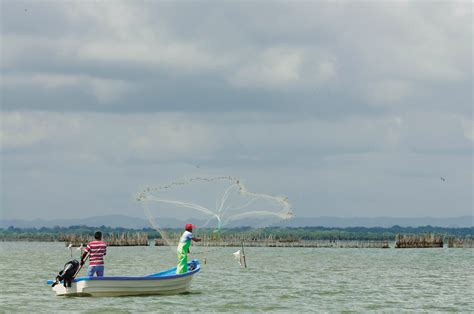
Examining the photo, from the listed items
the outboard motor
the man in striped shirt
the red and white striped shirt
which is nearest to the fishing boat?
the outboard motor

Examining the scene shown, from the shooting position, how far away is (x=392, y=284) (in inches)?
1415

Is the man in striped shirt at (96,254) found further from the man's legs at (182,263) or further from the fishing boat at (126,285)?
the man's legs at (182,263)

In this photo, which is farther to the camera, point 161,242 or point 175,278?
point 161,242

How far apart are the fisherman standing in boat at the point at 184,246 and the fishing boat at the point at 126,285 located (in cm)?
24

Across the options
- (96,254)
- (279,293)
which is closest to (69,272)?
(96,254)

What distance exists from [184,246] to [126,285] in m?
2.12

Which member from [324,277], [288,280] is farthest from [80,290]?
[324,277]

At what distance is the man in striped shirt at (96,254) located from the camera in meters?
25.2

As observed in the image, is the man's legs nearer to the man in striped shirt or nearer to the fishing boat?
the fishing boat

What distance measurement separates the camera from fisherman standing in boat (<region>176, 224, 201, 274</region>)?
87.5ft

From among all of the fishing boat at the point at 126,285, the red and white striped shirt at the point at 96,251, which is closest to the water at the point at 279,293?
the fishing boat at the point at 126,285

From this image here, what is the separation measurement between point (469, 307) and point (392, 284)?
30.0ft

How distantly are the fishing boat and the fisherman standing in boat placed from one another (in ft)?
0.80

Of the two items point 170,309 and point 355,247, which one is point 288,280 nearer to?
point 170,309
